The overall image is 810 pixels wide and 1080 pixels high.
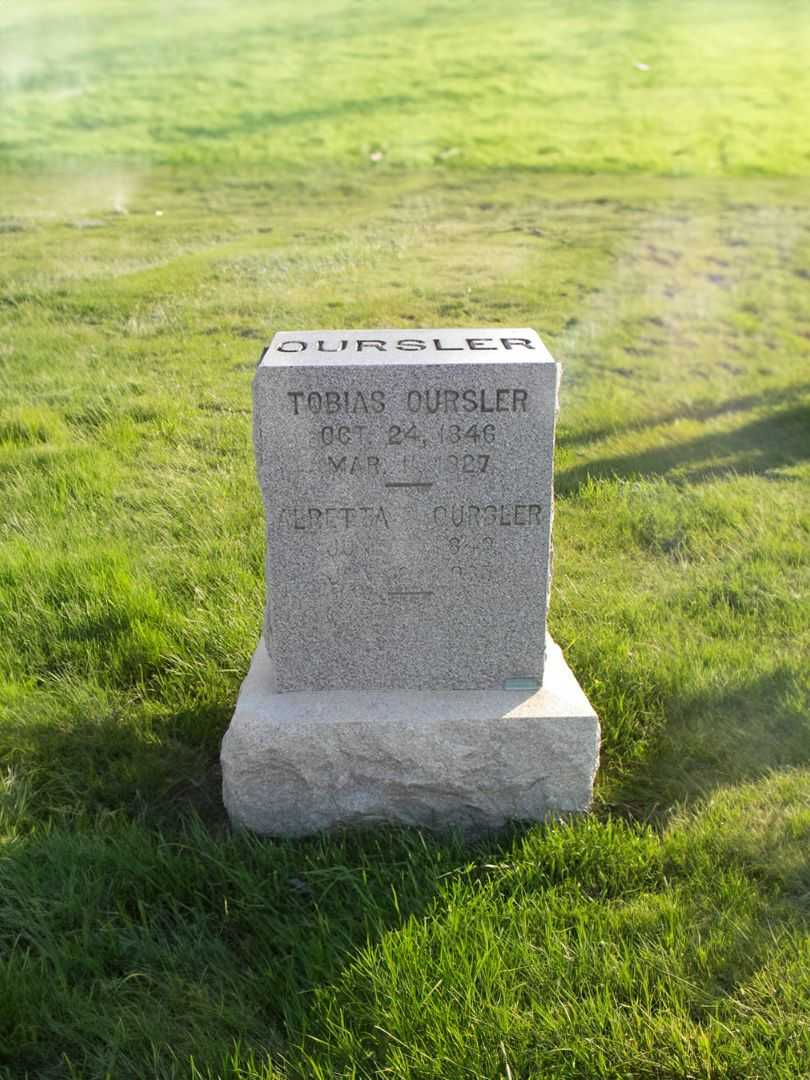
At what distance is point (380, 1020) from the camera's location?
2182mm

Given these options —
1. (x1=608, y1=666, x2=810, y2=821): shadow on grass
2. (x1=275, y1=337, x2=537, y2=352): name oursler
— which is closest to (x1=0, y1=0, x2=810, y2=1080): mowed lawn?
(x1=608, y1=666, x2=810, y2=821): shadow on grass

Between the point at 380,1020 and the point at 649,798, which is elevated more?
the point at 380,1020

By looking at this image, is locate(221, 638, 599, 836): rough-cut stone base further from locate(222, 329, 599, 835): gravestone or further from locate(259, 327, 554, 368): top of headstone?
locate(259, 327, 554, 368): top of headstone

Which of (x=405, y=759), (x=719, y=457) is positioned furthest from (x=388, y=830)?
(x=719, y=457)

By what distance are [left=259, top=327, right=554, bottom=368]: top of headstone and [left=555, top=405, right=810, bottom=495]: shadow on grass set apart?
7.64 ft

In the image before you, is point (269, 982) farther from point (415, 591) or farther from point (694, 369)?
point (694, 369)

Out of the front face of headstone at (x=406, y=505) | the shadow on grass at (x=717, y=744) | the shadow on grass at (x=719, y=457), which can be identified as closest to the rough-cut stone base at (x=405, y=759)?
the front face of headstone at (x=406, y=505)

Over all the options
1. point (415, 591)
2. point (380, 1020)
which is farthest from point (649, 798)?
point (380, 1020)

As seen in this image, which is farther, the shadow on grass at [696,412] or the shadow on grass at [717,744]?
the shadow on grass at [696,412]

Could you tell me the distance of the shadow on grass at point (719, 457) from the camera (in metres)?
5.51

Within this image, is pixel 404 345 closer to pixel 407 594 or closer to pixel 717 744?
pixel 407 594

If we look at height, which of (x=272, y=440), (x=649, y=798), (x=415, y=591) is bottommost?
(x=649, y=798)

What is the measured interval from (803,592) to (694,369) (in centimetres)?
372

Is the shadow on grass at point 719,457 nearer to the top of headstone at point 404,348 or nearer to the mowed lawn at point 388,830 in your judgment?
the mowed lawn at point 388,830
